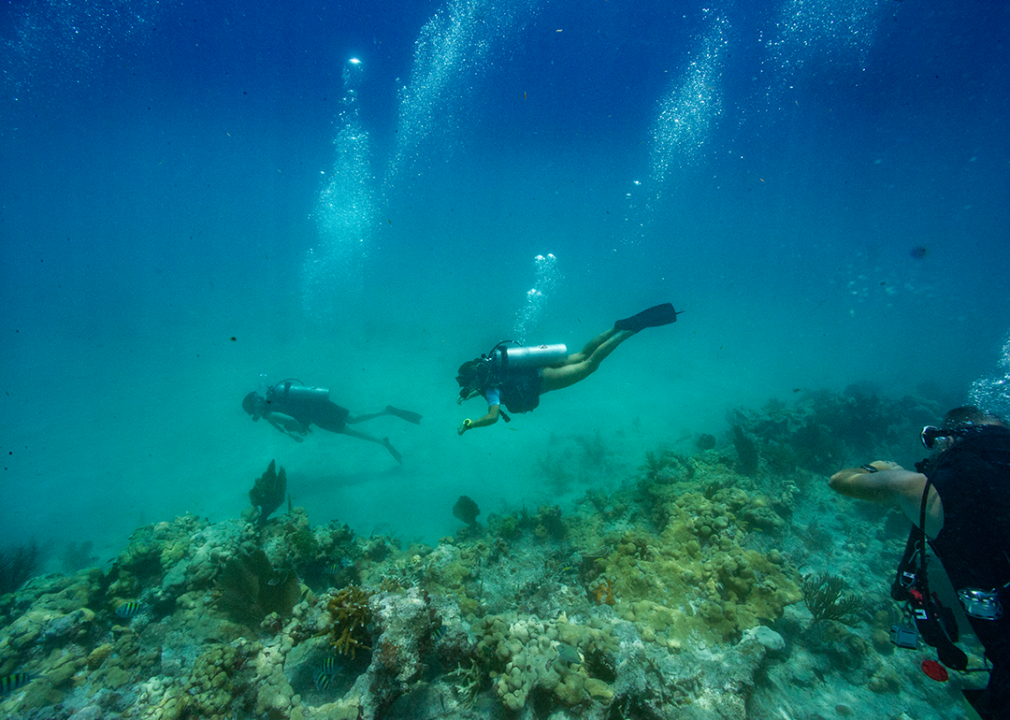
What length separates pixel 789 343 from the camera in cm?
10812

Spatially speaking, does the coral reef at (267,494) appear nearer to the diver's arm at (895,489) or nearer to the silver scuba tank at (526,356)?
the silver scuba tank at (526,356)

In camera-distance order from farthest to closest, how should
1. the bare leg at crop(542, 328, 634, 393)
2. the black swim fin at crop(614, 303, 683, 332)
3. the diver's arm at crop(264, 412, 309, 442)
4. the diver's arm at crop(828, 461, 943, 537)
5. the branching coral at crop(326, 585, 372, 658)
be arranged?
1. the diver's arm at crop(264, 412, 309, 442)
2. the black swim fin at crop(614, 303, 683, 332)
3. the bare leg at crop(542, 328, 634, 393)
4. the branching coral at crop(326, 585, 372, 658)
5. the diver's arm at crop(828, 461, 943, 537)

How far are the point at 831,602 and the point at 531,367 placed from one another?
622 cm

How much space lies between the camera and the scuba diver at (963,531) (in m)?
2.12

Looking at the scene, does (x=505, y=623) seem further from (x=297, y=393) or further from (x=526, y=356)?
(x=297, y=393)

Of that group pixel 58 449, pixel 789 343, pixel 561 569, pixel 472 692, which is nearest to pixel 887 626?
pixel 561 569

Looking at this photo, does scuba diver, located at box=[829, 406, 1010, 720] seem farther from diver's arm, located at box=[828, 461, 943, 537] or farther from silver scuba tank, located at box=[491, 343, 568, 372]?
silver scuba tank, located at box=[491, 343, 568, 372]

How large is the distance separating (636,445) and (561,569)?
48.7 feet

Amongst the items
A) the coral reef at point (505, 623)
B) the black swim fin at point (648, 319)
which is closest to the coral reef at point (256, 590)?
the coral reef at point (505, 623)

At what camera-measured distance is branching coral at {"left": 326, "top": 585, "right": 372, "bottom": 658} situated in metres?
3.36

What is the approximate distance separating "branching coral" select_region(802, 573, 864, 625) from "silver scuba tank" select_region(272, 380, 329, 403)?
14163mm

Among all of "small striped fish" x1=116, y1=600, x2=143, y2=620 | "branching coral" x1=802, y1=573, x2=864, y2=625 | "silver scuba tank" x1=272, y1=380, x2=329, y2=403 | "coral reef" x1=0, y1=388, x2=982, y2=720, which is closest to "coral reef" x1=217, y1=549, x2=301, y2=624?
"coral reef" x1=0, y1=388, x2=982, y2=720

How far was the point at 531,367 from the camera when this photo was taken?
8.41 meters

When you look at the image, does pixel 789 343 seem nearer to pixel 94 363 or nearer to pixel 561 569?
pixel 561 569
